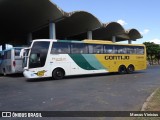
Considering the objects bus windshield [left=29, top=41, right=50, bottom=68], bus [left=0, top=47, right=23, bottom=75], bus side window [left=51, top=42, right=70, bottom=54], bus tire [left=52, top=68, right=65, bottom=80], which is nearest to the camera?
bus windshield [left=29, top=41, right=50, bottom=68]

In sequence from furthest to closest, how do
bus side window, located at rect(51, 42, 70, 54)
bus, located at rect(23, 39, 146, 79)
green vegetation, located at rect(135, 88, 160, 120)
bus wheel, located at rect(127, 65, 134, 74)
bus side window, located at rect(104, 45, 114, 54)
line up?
bus wheel, located at rect(127, 65, 134, 74), bus side window, located at rect(104, 45, 114, 54), bus side window, located at rect(51, 42, 70, 54), bus, located at rect(23, 39, 146, 79), green vegetation, located at rect(135, 88, 160, 120)

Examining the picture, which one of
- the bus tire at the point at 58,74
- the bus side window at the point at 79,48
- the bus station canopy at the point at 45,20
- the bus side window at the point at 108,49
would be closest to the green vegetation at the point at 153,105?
the bus tire at the point at 58,74

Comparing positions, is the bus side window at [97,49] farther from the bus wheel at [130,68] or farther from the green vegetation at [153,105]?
the green vegetation at [153,105]

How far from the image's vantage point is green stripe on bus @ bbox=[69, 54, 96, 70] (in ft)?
65.3

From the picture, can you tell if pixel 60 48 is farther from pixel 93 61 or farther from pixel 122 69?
pixel 122 69

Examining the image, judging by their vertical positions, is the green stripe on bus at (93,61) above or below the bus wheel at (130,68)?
above

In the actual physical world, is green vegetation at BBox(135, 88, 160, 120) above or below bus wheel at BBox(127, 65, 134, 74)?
below

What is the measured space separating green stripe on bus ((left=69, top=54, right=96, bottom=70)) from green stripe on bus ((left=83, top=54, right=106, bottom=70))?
0.78 feet

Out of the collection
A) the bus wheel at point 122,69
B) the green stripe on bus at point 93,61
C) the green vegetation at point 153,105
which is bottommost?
the green vegetation at point 153,105

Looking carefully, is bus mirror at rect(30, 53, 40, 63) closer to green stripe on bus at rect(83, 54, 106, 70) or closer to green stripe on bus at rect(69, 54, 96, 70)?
green stripe on bus at rect(69, 54, 96, 70)

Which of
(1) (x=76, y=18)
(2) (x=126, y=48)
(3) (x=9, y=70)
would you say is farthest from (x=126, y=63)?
(1) (x=76, y=18)

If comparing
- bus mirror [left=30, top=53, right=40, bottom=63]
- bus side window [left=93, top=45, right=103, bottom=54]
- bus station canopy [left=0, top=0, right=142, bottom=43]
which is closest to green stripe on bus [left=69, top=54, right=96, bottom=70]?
bus side window [left=93, top=45, right=103, bottom=54]

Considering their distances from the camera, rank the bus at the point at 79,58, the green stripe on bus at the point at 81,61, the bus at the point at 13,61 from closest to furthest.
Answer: the bus at the point at 79,58 < the green stripe on bus at the point at 81,61 < the bus at the point at 13,61

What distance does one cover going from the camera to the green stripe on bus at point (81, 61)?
19891 millimetres
